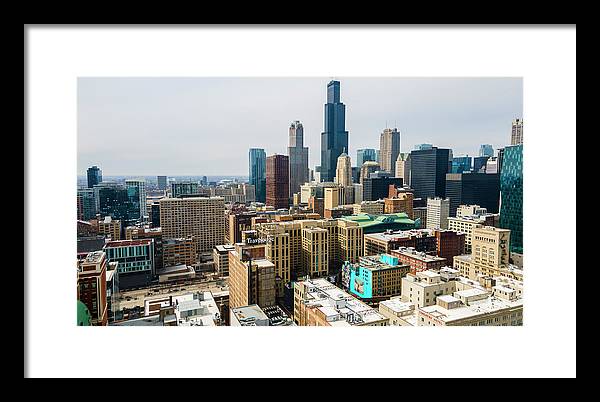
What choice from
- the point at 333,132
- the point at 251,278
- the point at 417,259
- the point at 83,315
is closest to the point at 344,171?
the point at 333,132

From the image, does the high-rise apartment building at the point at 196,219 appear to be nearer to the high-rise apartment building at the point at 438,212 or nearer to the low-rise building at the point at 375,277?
the low-rise building at the point at 375,277

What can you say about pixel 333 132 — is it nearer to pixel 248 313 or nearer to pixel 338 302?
pixel 338 302

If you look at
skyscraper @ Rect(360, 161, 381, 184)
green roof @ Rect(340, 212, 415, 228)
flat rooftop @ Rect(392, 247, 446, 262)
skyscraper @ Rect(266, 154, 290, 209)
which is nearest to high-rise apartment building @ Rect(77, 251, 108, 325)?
skyscraper @ Rect(266, 154, 290, 209)

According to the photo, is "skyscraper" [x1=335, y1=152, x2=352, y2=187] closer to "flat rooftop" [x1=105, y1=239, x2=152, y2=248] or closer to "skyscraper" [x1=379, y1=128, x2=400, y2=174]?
"skyscraper" [x1=379, y1=128, x2=400, y2=174]

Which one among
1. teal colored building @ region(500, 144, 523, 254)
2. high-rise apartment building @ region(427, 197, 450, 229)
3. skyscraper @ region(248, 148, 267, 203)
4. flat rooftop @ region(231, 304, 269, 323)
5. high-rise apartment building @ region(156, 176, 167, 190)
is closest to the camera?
flat rooftop @ region(231, 304, 269, 323)

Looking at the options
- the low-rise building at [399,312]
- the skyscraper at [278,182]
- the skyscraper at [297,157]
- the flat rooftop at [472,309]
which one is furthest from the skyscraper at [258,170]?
the flat rooftop at [472,309]

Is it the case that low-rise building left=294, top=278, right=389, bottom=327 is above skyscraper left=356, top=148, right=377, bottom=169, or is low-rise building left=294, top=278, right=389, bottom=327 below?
below
